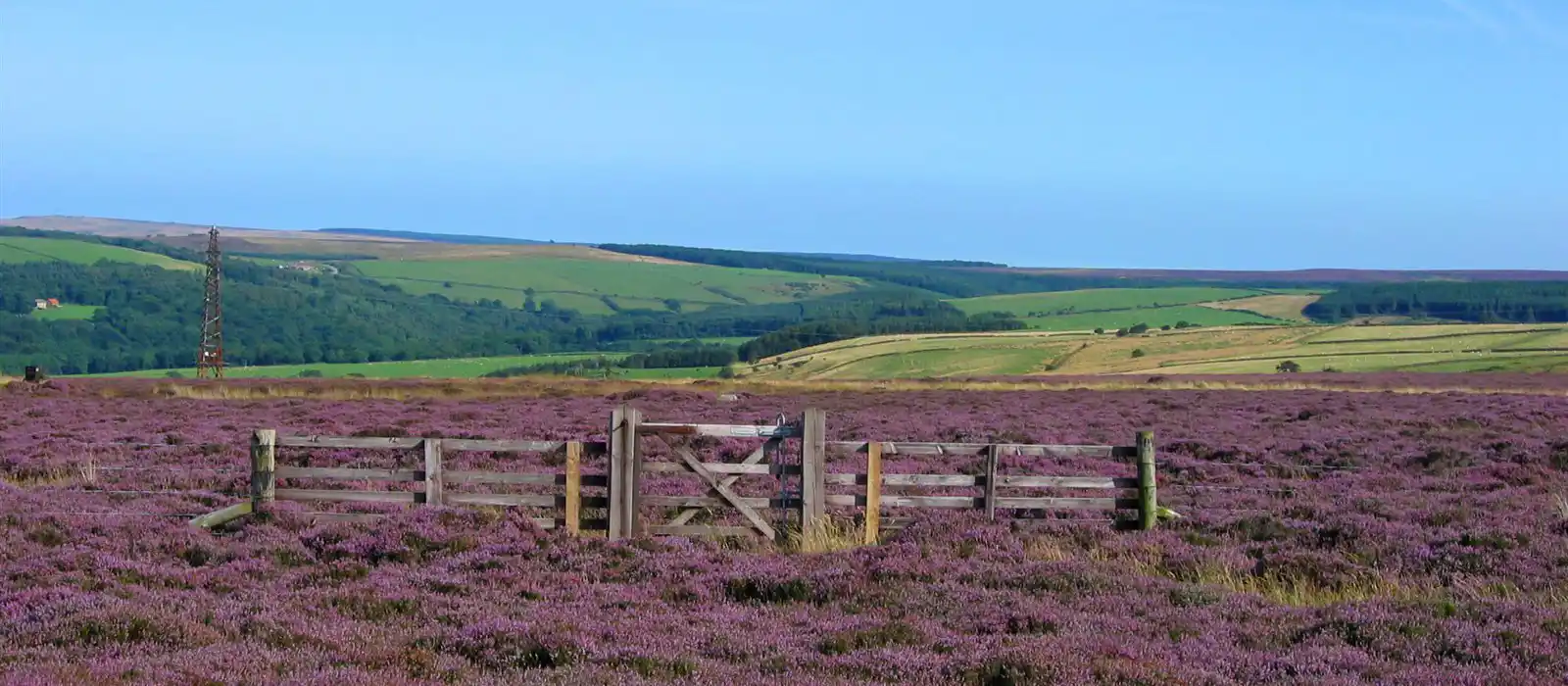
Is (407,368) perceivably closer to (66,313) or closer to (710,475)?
(66,313)

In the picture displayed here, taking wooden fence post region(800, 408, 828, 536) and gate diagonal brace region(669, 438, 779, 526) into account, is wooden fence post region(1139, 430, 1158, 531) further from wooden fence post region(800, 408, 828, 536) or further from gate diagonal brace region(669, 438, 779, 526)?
gate diagonal brace region(669, 438, 779, 526)

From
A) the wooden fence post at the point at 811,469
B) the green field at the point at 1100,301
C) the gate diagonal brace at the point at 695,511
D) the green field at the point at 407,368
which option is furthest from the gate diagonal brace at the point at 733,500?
the green field at the point at 1100,301

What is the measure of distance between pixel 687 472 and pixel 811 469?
1299mm

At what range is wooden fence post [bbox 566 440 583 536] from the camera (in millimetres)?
15094

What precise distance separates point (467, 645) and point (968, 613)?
12.5 feet

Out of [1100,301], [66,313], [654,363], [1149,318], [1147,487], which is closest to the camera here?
[1147,487]

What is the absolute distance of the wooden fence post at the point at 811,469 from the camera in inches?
598

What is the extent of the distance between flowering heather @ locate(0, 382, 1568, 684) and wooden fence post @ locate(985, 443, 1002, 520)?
0.89ft

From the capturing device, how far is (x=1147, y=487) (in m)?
15.8

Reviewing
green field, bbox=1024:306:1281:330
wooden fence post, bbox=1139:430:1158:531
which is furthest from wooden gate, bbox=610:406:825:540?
green field, bbox=1024:306:1281:330

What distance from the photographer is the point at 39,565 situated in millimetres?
12586

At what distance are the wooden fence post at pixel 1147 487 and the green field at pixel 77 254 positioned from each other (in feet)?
604

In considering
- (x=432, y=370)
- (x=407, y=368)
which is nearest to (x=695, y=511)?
(x=432, y=370)

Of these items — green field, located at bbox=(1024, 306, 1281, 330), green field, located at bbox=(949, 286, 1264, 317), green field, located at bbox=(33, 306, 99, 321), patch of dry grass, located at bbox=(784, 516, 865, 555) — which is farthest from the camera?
green field, located at bbox=(949, 286, 1264, 317)
